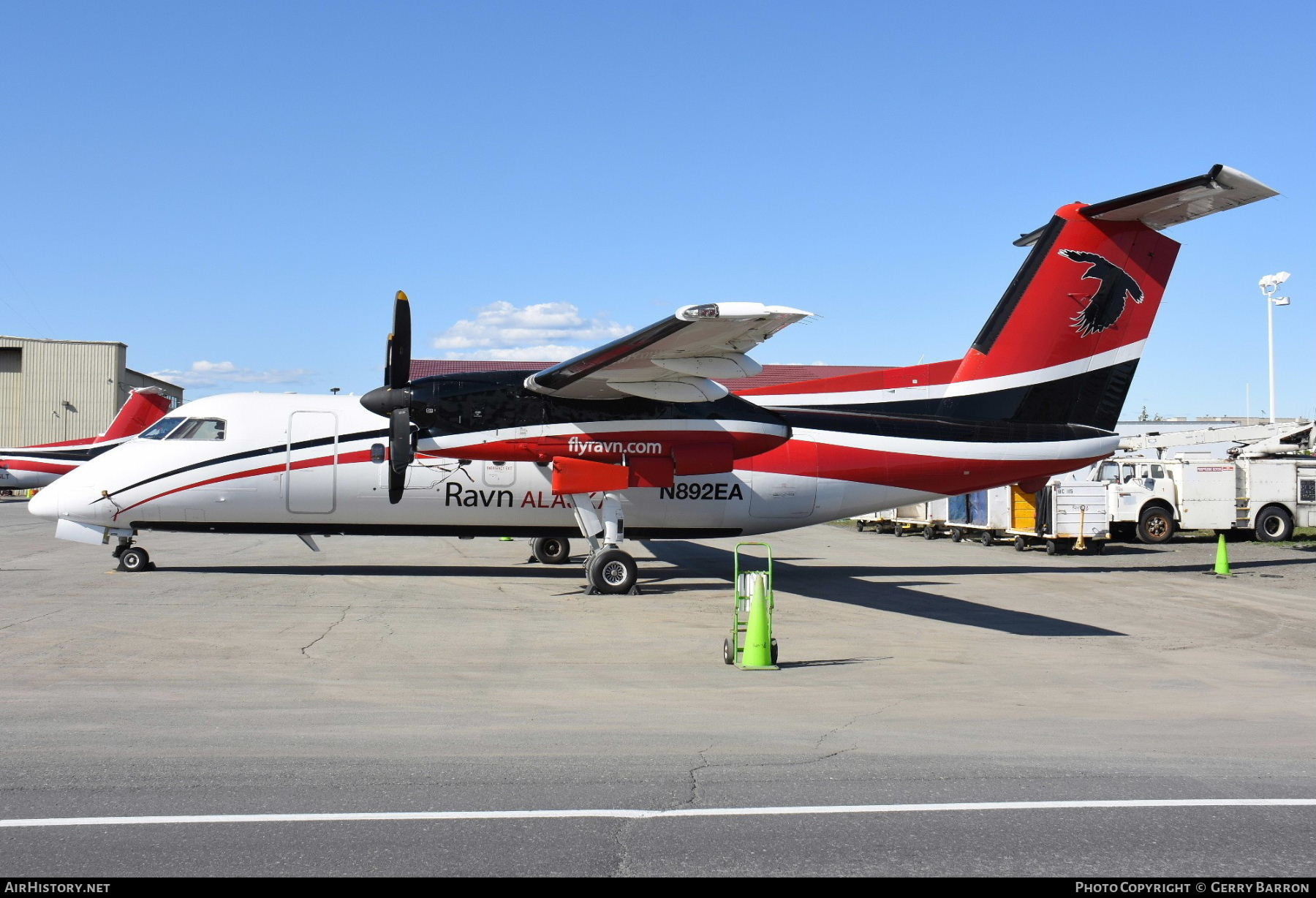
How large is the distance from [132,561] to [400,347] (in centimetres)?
686

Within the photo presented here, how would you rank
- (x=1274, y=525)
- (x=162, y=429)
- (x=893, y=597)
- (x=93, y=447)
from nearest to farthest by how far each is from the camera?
(x=893, y=597) < (x=162, y=429) < (x=1274, y=525) < (x=93, y=447)

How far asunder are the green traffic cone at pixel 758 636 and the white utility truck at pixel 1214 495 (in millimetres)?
20072

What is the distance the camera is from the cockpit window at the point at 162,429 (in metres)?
17.4

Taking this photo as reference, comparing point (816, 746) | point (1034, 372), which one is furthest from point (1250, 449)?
point (816, 746)

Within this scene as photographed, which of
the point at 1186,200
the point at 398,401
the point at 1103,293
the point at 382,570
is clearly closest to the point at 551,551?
the point at 382,570

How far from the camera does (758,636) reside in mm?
9969

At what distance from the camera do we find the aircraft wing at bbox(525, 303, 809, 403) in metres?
12.0

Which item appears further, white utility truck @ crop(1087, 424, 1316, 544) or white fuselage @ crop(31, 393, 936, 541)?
white utility truck @ crop(1087, 424, 1316, 544)

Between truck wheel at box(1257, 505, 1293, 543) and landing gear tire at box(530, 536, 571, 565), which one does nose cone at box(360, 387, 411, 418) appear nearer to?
landing gear tire at box(530, 536, 571, 565)

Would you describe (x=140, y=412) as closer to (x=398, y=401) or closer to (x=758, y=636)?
(x=398, y=401)

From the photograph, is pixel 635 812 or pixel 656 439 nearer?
pixel 635 812

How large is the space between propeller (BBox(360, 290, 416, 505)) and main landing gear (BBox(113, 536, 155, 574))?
5.49 metres

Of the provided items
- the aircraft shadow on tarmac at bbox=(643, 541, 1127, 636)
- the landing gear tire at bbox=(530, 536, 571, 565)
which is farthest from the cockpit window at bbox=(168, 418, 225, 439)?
the aircraft shadow on tarmac at bbox=(643, 541, 1127, 636)

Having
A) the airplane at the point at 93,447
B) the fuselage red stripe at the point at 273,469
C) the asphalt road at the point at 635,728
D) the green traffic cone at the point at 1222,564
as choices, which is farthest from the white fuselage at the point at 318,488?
the airplane at the point at 93,447
